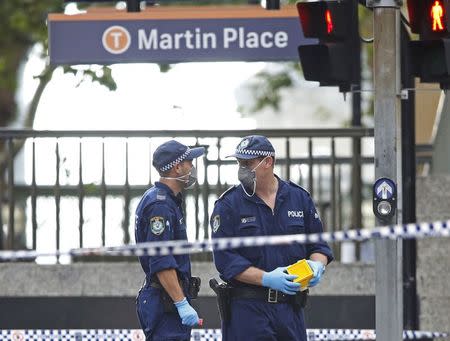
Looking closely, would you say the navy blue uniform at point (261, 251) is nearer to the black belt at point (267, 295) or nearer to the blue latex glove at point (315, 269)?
the black belt at point (267, 295)

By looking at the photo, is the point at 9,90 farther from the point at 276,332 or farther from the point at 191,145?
the point at 276,332

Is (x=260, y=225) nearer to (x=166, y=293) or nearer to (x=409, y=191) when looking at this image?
(x=166, y=293)

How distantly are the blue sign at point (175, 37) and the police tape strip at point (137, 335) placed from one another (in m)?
2.12

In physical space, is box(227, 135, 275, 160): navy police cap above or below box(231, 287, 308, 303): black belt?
above

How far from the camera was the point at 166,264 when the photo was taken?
972 cm

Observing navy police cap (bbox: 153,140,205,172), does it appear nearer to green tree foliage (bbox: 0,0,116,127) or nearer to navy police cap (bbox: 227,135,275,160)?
navy police cap (bbox: 227,135,275,160)

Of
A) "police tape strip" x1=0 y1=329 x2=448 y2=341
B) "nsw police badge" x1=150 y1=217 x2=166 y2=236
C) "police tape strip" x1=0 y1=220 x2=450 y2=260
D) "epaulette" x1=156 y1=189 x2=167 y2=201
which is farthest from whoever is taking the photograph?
"police tape strip" x1=0 y1=329 x2=448 y2=341

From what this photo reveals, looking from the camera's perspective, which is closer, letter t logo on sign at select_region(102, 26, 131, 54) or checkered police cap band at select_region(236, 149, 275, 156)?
checkered police cap band at select_region(236, 149, 275, 156)

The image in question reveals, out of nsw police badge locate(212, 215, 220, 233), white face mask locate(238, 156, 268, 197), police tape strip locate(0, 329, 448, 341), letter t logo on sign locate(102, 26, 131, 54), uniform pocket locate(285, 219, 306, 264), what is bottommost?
police tape strip locate(0, 329, 448, 341)

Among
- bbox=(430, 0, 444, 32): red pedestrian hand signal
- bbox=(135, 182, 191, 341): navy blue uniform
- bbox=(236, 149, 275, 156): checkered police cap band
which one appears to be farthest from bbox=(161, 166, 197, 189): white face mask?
bbox=(430, 0, 444, 32): red pedestrian hand signal

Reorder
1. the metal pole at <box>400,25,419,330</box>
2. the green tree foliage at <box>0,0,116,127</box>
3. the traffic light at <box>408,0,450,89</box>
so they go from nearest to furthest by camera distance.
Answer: the traffic light at <box>408,0,450,89</box>
the metal pole at <box>400,25,419,330</box>
the green tree foliage at <box>0,0,116,127</box>

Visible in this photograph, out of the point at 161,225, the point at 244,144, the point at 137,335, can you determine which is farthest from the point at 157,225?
the point at 137,335

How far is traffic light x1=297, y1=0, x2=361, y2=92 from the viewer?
10.3 m

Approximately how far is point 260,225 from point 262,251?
170mm
